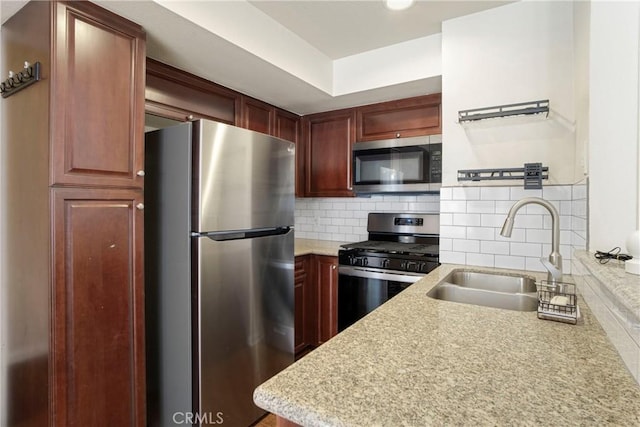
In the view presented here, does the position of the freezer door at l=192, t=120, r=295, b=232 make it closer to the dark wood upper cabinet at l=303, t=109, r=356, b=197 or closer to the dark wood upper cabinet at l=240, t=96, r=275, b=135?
the dark wood upper cabinet at l=240, t=96, r=275, b=135

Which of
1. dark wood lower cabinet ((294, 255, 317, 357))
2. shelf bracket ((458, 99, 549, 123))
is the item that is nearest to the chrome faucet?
shelf bracket ((458, 99, 549, 123))

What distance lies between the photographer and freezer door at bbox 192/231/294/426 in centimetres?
159

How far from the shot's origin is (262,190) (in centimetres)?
191

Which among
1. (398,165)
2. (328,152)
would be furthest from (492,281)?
(328,152)

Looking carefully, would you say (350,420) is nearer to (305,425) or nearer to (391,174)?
(305,425)

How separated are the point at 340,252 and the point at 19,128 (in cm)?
197

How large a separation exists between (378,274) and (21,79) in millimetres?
2196

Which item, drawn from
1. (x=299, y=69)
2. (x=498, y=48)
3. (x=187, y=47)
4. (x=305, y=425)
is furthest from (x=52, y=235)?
(x=498, y=48)

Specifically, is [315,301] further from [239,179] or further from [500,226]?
[500,226]

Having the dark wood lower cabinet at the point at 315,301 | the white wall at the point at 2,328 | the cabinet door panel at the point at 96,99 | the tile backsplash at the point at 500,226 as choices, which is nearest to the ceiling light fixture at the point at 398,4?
the tile backsplash at the point at 500,226

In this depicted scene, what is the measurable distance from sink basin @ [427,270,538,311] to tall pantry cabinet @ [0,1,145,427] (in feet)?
4.56

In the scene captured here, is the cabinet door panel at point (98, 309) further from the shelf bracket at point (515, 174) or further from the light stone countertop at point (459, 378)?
the shelf bracket at point (515, 174)

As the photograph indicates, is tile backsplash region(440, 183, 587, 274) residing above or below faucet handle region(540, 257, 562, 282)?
above

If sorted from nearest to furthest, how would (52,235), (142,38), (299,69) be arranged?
1. (52,235)
2. (142,38)
3. (299,69)
